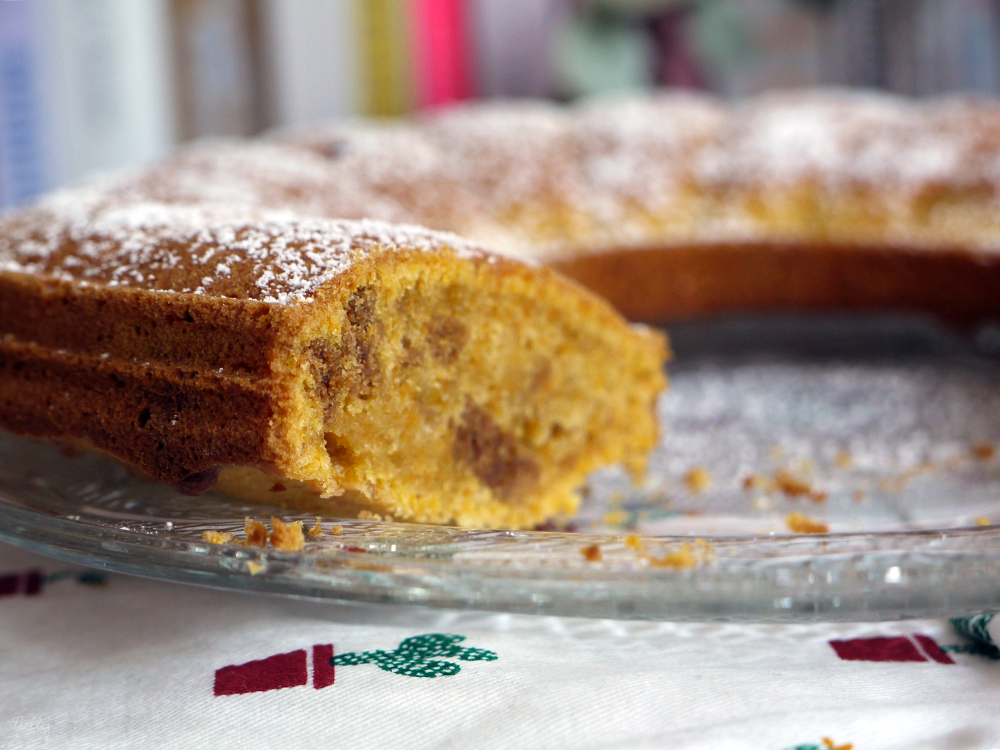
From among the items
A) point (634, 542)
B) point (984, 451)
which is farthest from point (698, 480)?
point (634, 542)

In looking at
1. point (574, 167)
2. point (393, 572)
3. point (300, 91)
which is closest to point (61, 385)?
point (393, 572)

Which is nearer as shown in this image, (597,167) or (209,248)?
(209,248)

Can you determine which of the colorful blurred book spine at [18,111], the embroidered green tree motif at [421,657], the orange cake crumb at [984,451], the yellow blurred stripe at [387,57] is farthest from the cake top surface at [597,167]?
the yellow blurred stripe at [387,57]

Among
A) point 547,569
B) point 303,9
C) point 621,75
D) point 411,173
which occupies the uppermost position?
point 303,9

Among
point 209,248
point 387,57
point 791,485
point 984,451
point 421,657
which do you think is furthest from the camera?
point 387,57

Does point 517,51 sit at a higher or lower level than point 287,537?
higher

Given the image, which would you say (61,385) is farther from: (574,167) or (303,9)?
(303,9)

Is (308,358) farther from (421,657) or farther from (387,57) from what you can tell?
(387,57)
